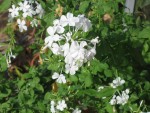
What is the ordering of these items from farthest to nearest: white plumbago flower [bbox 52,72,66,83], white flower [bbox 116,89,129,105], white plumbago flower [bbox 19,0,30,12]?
white plumbago flower [bbox 19,0,30,12], white plumbago flower [bbox 52,72,66,83], white flower [bbox 116,89,129,105]

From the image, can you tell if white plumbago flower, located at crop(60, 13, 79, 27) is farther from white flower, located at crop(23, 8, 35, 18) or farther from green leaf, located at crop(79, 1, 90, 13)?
white flower, located at crop(23, 8, 35, 18)

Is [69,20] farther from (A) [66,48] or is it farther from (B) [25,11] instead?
(B) [25,11]

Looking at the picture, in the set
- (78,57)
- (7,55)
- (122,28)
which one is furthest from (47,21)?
(78,57)

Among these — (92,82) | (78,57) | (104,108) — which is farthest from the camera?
(104,108)

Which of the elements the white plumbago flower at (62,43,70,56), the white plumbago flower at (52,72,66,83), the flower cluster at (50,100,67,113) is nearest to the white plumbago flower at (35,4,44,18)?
the white plumbago flower at (52,72,66,83)

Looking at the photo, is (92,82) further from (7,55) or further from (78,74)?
(7,55)
